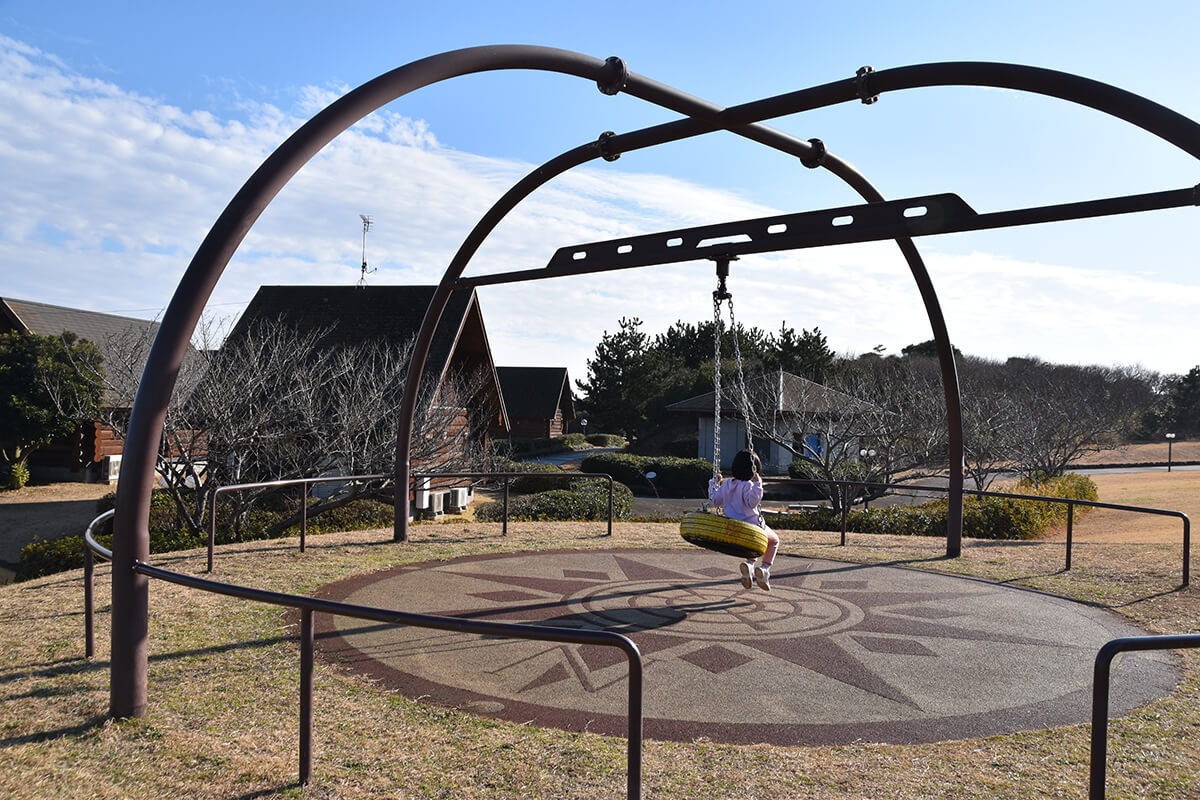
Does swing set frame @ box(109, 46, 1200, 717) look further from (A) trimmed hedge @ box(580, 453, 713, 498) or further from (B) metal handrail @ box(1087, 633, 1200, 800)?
(A) trimmed hedge @ box(580, 453, 713, 498)

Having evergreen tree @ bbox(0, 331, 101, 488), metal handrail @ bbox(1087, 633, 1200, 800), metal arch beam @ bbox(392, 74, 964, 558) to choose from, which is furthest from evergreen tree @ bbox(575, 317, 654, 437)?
metal handrail @ bbox(1087, 633, 1200, 800)

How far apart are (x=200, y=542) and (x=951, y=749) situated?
11.5 metres

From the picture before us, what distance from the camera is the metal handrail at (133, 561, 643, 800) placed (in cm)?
312

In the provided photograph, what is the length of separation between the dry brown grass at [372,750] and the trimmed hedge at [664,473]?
23381 mm

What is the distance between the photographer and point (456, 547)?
35.2 feet

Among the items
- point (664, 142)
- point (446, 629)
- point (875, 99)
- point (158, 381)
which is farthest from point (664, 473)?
point (446, 629)

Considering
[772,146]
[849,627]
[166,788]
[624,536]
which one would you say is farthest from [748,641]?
[624,536]

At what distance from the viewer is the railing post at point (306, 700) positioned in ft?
12.8

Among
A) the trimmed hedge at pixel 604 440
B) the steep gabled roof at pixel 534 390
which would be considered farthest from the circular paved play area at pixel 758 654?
the trimmed hedge at pixel 604 440

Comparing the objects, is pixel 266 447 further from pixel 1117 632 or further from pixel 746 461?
pixel 1117 632

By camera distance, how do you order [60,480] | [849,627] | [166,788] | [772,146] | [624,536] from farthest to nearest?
[60,480], [624,536], [772,146], [849,627], [166,788]

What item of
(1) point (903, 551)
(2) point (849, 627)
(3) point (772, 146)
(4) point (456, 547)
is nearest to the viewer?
(2) point (849, 627)

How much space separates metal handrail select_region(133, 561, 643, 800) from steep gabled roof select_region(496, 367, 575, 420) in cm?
4275

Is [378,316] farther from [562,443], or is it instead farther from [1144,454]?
[1144,454]
